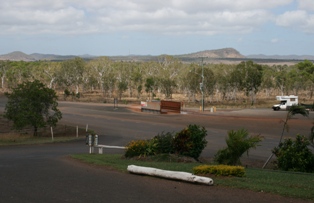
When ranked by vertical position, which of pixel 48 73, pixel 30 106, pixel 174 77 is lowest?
pixel 30 106

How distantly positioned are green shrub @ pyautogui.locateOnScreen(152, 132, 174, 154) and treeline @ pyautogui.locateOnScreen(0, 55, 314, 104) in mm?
79510

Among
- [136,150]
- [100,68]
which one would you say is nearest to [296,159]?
[136,150]

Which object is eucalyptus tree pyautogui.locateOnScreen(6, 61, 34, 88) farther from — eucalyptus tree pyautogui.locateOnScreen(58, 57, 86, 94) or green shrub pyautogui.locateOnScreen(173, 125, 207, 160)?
green shrub pyautogui.locateOnScreen(173, 125, 207, 160)

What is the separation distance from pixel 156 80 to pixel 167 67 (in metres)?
32.3

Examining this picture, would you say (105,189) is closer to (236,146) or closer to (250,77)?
(236,146)

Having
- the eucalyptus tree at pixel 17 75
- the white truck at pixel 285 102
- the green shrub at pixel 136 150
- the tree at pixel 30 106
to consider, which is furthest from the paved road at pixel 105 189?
the eucalyptus tree at pixel 17 75

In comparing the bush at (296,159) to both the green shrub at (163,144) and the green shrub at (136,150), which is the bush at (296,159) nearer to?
the green shrub at (163,144)

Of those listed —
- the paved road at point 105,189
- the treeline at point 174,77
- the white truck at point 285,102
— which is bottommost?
the white truck at point 285,102

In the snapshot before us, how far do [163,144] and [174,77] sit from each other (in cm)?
12862

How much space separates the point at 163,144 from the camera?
57.2 ft

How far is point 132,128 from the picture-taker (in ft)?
149

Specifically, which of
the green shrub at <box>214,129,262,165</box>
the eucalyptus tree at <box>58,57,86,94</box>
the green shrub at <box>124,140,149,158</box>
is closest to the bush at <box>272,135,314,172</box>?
the green shrub at <box>214,129,262,165</box>

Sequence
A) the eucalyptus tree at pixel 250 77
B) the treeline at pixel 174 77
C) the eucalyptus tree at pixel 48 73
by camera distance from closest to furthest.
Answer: the eucalyptus tree at pixel 250 77 → the treeline at pixel 174 77 → the eucalyptus tree at pixel 48 73

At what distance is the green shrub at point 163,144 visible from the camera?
17.2 meters
